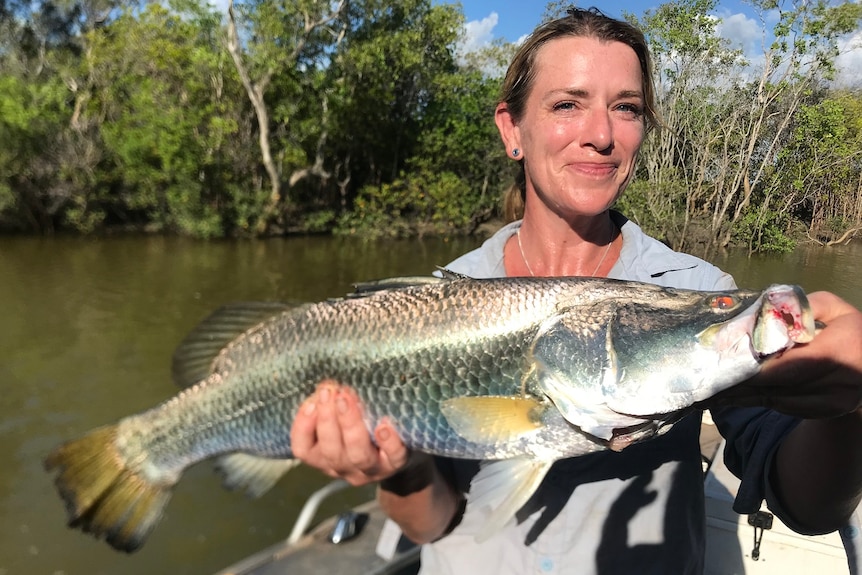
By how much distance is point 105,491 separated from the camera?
2162mm

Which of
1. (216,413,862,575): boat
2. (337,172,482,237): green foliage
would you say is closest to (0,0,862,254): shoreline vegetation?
(337,172,482,237): green foliage

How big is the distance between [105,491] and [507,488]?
153cm

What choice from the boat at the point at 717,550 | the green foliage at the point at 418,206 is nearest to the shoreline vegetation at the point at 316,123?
the green foliage at the point at 418,206

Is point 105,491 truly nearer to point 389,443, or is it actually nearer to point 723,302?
point 389,443

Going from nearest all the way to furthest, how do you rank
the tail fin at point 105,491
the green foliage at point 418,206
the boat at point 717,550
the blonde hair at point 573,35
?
1. the tail fin at point 105,491
2. the blonde hair at point 573,35
3. the boat at point 717,550
4. the green foliage at point 418,206

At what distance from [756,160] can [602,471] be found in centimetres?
535

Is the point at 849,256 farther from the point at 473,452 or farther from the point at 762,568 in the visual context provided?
the point at 473,452

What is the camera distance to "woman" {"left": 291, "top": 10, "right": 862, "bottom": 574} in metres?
1.66

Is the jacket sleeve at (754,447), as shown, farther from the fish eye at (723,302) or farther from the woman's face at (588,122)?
the woman's face at (588,122)

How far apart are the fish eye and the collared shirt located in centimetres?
55

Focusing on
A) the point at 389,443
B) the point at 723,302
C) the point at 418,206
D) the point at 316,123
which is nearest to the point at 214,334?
the point at 389,443

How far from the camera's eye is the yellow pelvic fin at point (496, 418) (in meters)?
1.73

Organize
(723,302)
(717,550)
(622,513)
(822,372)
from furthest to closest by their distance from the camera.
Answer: (717,550), (622,513), (723,302), (822,372)

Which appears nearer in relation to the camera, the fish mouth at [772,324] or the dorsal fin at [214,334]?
the fish mouth at [772,324]
